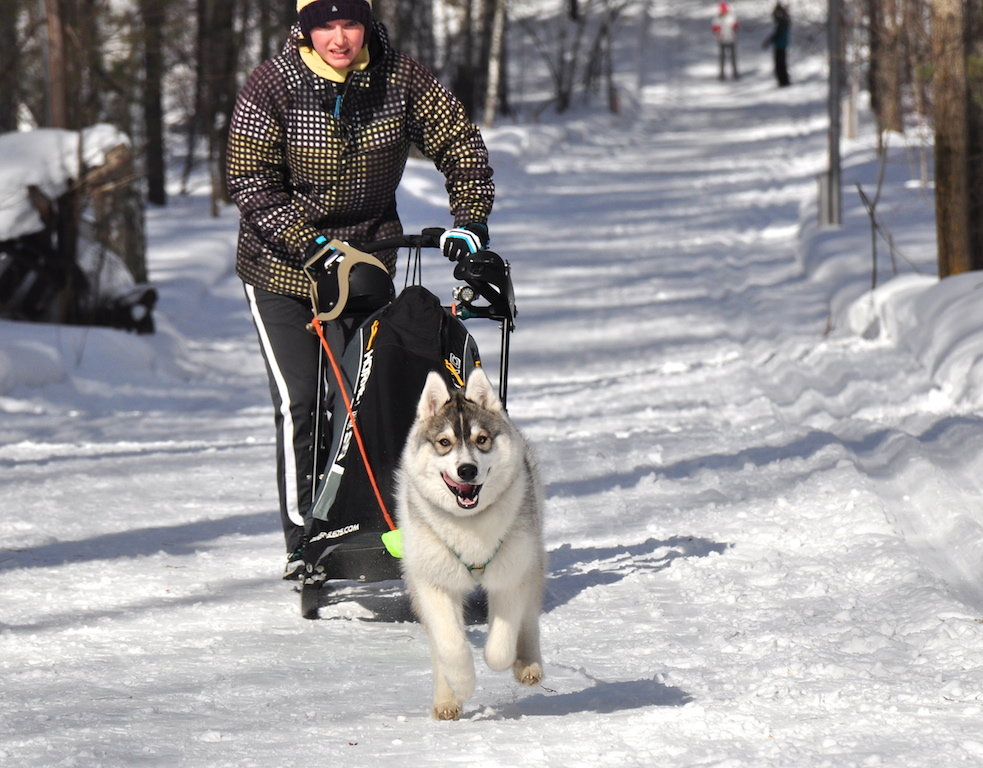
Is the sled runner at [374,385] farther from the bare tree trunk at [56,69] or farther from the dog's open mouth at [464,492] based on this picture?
Result: the bare tree trunk at [56,69]

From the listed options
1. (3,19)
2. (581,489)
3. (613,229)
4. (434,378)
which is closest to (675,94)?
(613,229)

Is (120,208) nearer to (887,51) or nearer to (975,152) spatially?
(975,152)

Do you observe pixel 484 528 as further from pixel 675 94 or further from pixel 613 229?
pixel 675 94

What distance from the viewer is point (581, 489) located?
7.36 meters

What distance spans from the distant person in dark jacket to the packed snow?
26.0 meters

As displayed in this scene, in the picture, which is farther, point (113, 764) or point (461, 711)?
point (461, 711)

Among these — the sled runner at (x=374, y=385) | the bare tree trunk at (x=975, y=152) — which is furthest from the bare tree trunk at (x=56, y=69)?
the sled runner at (x=374, y=385)

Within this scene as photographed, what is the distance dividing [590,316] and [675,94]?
36094mm

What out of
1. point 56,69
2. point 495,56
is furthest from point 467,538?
point 495,56

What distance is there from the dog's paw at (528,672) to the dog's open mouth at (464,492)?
0.54 metres

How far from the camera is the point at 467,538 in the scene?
13.4 ft

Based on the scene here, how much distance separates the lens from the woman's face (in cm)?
500

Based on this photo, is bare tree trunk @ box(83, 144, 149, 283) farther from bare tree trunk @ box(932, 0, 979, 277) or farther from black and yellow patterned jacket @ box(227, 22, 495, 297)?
black and yellow patterned jacket @ box(227, 22, 495, 297)

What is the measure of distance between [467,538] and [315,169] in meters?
1.81
